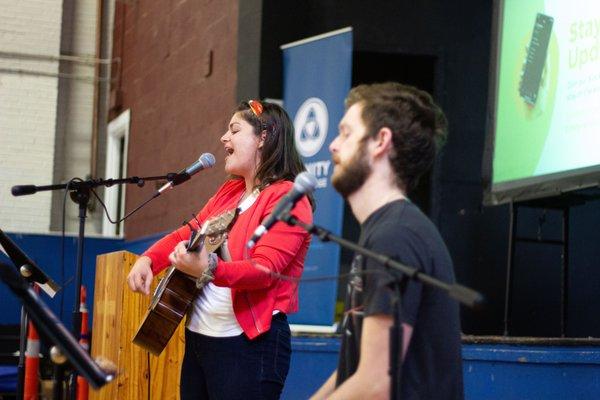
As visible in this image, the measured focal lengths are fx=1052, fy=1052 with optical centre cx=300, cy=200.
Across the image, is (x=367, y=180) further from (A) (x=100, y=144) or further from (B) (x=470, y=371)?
(A) (x=100, y=144)

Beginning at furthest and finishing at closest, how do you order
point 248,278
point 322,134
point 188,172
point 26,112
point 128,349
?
point 26,112
point 322,134
point 128,349
point 188,172
point 248,278

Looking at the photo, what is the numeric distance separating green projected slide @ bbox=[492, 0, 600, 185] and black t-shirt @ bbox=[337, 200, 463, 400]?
10.6 feet

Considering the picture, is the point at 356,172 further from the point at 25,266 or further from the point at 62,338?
the point at 25,266

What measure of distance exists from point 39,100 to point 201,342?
312 inches

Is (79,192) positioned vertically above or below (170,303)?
above

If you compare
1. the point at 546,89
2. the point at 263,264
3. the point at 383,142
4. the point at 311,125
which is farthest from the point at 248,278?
the point at 311,125

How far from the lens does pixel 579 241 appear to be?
22.6ft

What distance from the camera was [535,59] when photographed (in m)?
5.84

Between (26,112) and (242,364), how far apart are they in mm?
7986

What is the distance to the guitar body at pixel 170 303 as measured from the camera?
3311 millimetres

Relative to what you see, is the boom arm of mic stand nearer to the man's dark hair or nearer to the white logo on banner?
the man's dark hair

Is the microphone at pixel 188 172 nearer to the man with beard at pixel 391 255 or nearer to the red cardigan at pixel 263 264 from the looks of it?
the red cardigan at pixel 263 264

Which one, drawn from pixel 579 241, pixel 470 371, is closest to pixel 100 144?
pixel 579 241

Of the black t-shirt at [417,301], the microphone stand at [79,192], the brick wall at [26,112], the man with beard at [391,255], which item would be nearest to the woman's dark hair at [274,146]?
the microphone stand at [79,192]
